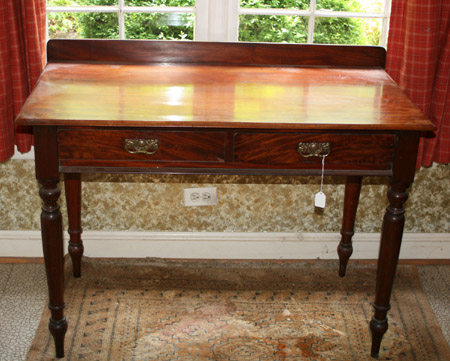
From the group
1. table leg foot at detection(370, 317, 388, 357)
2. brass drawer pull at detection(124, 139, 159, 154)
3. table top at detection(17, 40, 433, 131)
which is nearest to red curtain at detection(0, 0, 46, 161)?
table top at detection(17, 40, 433, 131)

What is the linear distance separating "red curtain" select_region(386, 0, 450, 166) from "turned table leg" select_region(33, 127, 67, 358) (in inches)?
54.5

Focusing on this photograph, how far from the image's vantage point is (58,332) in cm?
223

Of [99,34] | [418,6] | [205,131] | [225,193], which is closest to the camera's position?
[205,131]

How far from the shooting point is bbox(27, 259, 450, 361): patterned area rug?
7.74 feet

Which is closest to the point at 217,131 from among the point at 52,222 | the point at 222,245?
the point at 52,222

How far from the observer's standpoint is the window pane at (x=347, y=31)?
2736 millimetres

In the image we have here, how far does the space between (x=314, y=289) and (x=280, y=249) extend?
1.01 ft

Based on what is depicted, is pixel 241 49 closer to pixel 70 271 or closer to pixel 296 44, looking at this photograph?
pixel 296 44

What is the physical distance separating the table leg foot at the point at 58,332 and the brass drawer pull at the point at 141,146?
0.69 metres

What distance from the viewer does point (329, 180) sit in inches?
114

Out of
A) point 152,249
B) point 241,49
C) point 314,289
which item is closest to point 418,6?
point 241,49

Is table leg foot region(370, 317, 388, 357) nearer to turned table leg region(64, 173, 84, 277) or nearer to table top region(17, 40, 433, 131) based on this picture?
table top region(17, 40, 433, 131)

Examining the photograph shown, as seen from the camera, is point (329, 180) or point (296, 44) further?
point (329, 180)

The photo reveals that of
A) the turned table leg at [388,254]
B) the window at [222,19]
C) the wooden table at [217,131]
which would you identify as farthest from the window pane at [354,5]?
the turned table leg at [388,254]
